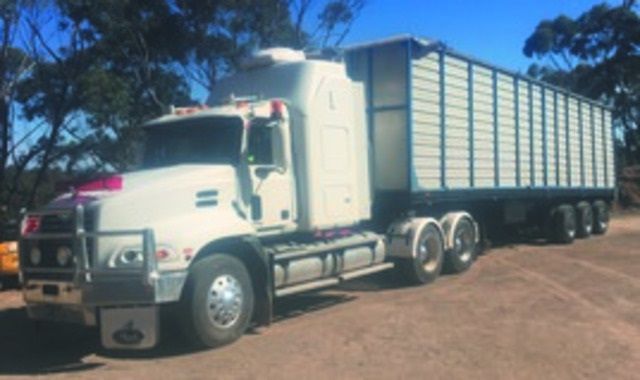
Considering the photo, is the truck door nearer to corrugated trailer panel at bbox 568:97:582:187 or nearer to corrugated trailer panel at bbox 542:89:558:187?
corrugated trailer panel at bbox 542:89:558:187

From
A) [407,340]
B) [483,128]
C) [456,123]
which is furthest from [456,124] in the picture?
[407,340]

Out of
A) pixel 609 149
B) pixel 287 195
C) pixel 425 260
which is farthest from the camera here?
pixel 609 149

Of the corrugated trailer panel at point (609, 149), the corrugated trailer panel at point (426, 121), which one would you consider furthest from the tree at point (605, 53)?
the corrugated trailer panel at point (426, 121)

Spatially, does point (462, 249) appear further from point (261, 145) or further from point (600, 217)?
point (600, 217)

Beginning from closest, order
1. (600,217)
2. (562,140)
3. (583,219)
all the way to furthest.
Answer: (562,140), (583,219), (600,217)

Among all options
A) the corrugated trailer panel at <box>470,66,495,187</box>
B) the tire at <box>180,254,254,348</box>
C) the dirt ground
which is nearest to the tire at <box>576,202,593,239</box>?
the corrugated trailer panel at <box>470,66,495,187</box>

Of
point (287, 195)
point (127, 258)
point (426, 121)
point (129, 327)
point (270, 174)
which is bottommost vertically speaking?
point (129, 327)

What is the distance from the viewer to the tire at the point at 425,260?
12922 millimetres

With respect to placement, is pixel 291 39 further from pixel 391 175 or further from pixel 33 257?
pixel 33 257

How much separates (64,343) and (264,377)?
3.07 m

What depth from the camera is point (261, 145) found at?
Answer: 9812 millimetres

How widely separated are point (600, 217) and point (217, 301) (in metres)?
17.4

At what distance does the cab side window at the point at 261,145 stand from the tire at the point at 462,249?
5422 millimetres

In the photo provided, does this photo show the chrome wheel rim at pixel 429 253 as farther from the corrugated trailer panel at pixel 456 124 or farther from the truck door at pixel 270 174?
the truck door at pixel 270 174
